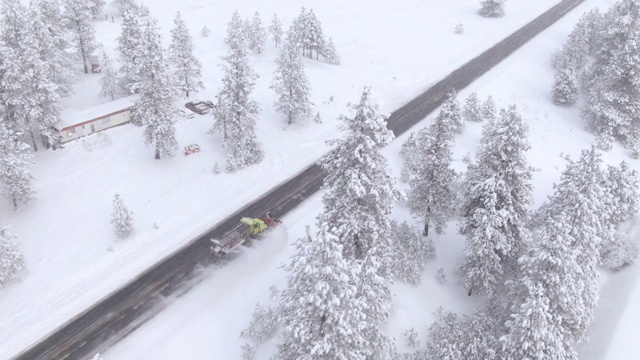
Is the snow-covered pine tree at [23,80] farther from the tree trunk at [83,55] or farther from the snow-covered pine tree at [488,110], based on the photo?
the snow-covered pine tree at [488,110]

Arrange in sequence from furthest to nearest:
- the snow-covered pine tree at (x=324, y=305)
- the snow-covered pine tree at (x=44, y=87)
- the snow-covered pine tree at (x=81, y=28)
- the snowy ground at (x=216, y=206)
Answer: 1. the snow-covered pine tree at (x=81, y=28)
2. the snow-covered pine tree at (x=44, y=87)
3. the snowy ground at (x=216, y=206)
4. the snow-covered pine tree at (x=324, y=305)

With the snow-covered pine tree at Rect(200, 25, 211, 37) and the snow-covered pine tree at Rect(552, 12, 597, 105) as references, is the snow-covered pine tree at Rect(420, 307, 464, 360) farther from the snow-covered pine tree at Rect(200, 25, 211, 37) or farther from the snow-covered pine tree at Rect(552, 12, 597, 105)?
the snow-covered pine tree at Rect(200, 25, 211, 37)

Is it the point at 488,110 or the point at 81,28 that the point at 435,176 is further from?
the point at 81,28

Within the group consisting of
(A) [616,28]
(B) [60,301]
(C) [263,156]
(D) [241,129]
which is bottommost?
(B) [60,301]

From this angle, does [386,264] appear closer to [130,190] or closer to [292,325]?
[292,325]

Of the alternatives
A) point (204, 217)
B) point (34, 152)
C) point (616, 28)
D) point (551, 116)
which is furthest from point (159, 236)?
point (616, 28)

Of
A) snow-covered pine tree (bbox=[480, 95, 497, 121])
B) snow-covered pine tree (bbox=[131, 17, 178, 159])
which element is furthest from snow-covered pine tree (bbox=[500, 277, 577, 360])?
snow-covered pine tree (bbox=[480, 95, 497, 121])

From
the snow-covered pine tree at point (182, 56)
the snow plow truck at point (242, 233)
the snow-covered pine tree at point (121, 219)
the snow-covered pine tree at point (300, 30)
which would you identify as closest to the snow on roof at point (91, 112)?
the snow-covered pine tree at point (182, 56)
